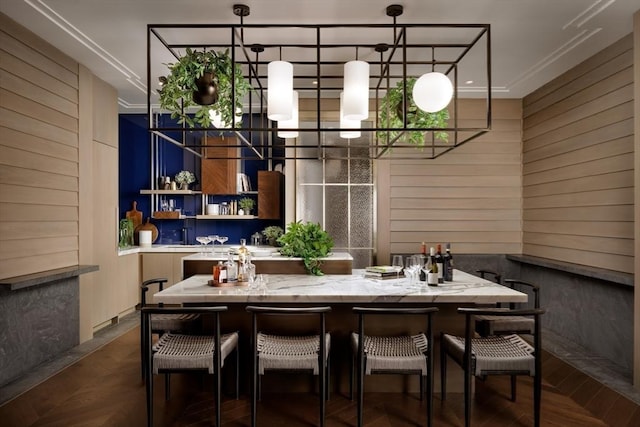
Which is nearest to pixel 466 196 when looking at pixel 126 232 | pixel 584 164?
pixel 584 164

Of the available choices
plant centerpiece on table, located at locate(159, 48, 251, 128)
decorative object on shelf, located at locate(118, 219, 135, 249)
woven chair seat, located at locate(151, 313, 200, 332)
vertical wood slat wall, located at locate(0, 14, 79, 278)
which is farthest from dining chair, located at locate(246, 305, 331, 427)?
decorative object on shelf, located at locate(118, 219, 135, 249)

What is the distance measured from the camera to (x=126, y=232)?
6188 mm

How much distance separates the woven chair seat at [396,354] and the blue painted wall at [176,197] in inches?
159

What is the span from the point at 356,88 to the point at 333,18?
3.50 ft

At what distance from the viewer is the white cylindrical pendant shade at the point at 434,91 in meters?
2.74

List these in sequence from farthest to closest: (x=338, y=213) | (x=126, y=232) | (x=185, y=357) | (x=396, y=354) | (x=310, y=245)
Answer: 1. (x=126, y=232)
2. (x=338, y=213)
3. (x=310, y=245)
4. (x=396, y=354)
5. (x=185, y=357)

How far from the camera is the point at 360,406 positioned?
2590mm

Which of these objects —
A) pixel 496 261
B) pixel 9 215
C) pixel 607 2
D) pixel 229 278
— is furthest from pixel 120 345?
pixel 607 2

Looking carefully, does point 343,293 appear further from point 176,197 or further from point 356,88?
point 176,197

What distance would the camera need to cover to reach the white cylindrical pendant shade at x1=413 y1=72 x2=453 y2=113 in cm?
274

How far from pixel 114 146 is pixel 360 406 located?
13.9 feet

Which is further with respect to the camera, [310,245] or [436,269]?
[310,245]

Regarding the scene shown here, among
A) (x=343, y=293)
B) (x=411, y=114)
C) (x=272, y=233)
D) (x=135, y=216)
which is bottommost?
(x=343, y=293)

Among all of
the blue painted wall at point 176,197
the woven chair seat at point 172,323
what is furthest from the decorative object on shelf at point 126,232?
the woven chair seat at point 172,323
